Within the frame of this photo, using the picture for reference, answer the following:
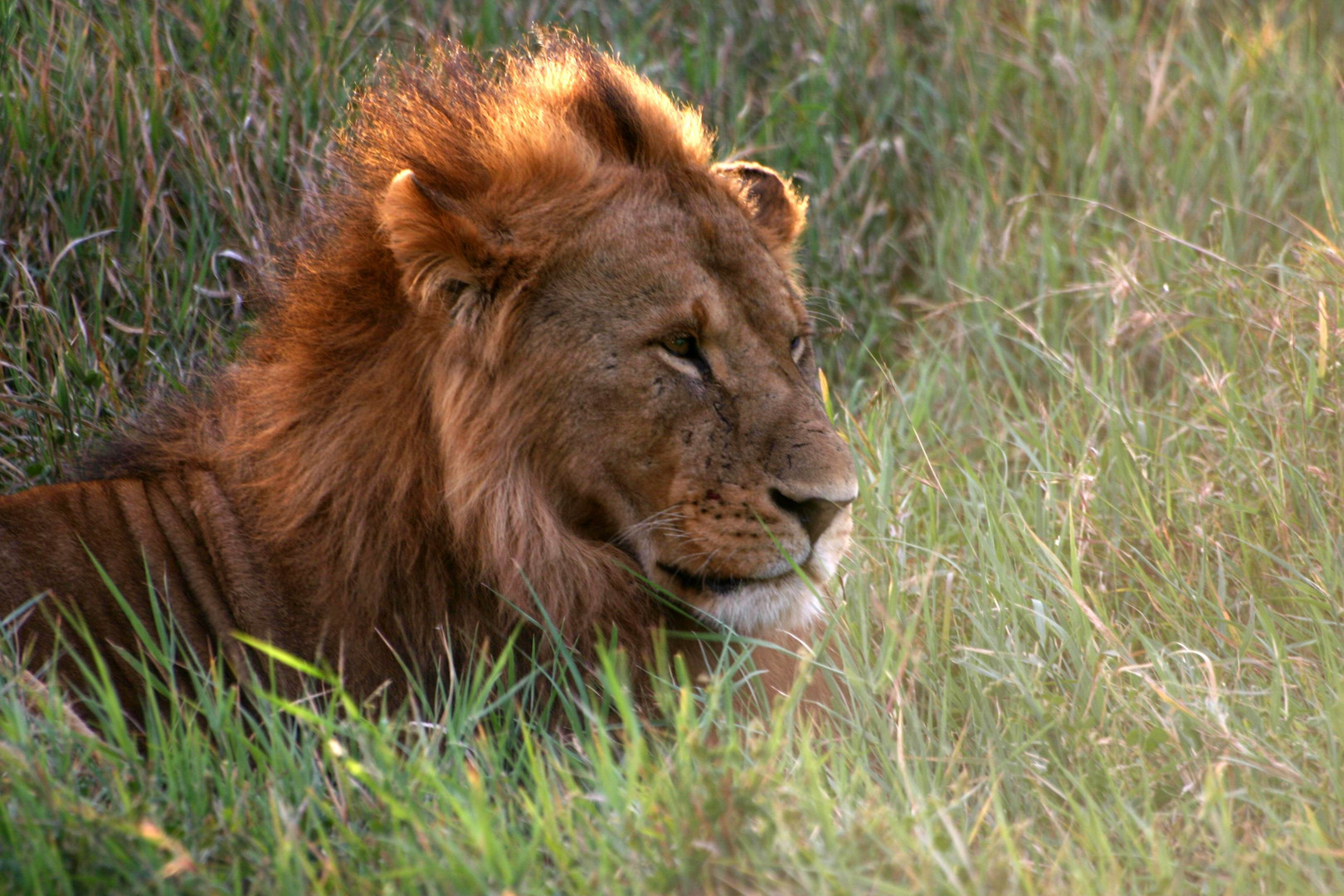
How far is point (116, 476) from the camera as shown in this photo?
3307 mm

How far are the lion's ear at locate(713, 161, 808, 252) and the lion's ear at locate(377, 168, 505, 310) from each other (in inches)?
31.4

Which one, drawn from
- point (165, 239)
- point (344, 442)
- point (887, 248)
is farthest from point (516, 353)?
point (887, 248)

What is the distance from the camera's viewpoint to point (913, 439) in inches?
183

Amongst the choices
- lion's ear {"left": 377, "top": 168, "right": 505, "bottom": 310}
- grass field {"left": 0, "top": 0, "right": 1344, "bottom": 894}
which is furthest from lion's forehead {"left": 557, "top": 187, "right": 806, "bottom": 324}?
grass field {"left": 0, "top": 0, "right": 1344, "bottom": 894}

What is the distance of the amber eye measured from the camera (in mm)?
2920

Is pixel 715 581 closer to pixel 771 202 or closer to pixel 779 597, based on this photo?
pixel 779 597

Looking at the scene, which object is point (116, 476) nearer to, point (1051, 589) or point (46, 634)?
point (46, 634)

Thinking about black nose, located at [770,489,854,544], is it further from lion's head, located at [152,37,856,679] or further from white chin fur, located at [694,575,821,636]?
white chin fur, located at [694,575,821,636]

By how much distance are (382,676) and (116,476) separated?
2.85 ft

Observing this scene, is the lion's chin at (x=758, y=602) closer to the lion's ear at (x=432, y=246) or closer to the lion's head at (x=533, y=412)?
the lion's head at (x=533, y=412)

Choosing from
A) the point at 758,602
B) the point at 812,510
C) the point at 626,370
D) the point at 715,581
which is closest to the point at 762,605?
the point at 758,602

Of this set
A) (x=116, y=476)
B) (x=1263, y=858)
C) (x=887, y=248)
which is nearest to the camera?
(x=1263, y=858)

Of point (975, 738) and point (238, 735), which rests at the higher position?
point (238, 735)

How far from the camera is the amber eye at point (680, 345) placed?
292cm
